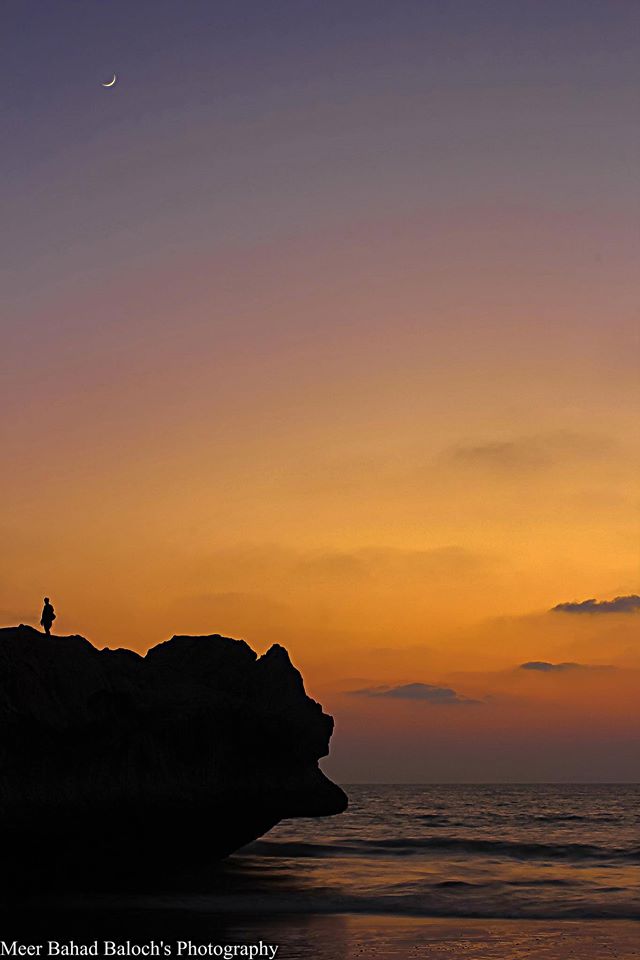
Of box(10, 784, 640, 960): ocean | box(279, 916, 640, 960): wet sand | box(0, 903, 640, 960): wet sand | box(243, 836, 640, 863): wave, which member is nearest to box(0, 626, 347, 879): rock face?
box(10, 784, 640, 960): ocean

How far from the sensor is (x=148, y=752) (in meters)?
22.6

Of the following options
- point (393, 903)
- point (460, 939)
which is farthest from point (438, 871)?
Answer: point (460, 939)

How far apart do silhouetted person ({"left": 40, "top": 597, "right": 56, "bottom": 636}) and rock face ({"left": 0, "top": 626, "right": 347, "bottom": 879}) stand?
2103 mm

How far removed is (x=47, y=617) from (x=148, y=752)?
475 centimetres

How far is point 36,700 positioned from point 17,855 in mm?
4260

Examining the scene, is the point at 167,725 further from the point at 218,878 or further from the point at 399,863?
the point at 399,863

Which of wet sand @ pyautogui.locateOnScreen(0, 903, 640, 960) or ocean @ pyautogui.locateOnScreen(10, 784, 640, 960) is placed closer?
wet sand @ pyautogui.locateOnScreen(0, 903, 640, 960)

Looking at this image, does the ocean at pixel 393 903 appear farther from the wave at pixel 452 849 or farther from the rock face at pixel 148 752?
the rock face at pixel 148 752

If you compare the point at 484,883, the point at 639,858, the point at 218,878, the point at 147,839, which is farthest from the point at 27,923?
the point at 639,858

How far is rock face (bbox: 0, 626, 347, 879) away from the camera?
67.1 feet

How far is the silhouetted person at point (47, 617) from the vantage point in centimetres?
2475

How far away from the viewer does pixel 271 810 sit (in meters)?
25.4

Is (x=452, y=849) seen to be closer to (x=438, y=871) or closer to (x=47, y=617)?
(x=438, y=871)

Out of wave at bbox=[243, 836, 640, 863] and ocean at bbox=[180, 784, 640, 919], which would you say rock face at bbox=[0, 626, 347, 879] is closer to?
ocean at bbox=[180, 784, 640, 919]
